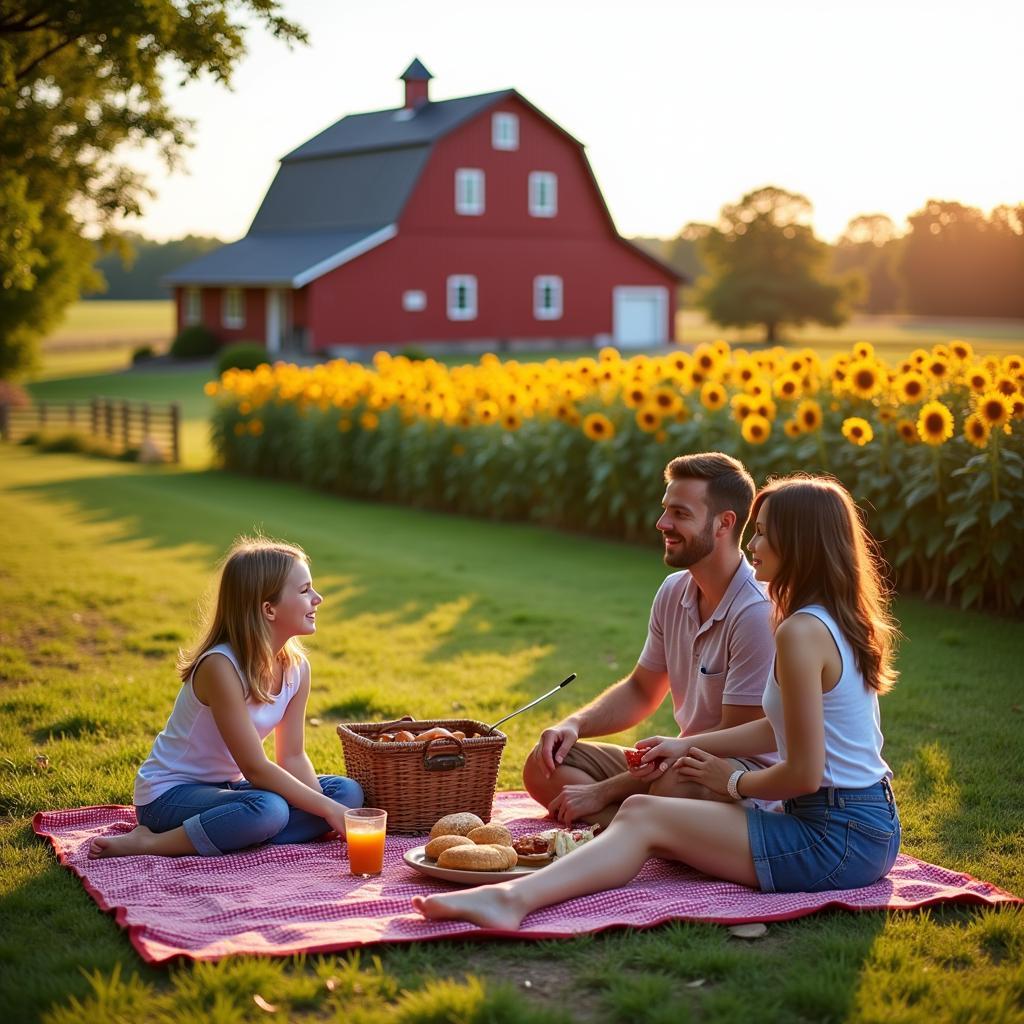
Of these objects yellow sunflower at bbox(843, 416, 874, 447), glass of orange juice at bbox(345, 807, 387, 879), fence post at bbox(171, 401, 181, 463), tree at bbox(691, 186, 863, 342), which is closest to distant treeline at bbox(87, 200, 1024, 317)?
yellow sunflower at bbox(843, 416, 874, 447)

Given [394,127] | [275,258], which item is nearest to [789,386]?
[275,258]

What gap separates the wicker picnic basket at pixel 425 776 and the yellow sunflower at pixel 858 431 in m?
4.46

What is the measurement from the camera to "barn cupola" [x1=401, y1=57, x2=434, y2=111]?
137 feet

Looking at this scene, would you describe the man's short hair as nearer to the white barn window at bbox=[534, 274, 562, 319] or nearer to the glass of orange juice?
the glass of orange juice

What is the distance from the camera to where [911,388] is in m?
8.64

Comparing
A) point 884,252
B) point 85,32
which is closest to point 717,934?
point 85,32

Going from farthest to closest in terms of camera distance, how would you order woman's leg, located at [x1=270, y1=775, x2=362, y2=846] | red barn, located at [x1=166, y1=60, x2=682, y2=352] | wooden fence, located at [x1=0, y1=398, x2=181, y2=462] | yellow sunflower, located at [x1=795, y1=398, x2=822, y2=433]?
red barn, located at [x1=166, y1=60, x2=682, y2=352] < wooden fence, located at [x1=0, y1=398, x2=181, y2=462] < yellow sunflower, located at [x1=795, y1=398, x2=822, y2=433] < woman's leg, located at [x1=270, y1=775, x2=362, y2=846]

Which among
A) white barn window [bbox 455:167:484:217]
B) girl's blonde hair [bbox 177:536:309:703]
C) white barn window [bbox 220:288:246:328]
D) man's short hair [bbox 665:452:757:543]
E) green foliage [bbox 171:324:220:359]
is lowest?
girl's blonde hair [bbox 177:536:309:703]

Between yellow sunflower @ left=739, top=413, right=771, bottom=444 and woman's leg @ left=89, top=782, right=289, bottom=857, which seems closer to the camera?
woman's leg @ left=89, top=782, right=289, bottom=857

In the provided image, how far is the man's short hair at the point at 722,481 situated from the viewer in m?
4.30

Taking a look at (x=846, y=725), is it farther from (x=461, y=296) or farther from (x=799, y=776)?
(x=461, y=296)

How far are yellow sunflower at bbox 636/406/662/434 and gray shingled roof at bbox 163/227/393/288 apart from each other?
26.5 m

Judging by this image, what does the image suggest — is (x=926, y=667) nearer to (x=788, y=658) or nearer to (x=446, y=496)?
(x=788, y=658)

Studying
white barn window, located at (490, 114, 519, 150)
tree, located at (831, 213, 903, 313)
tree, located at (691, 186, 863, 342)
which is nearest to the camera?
tree, located at (831, 213, 903, 313)
